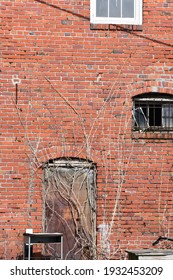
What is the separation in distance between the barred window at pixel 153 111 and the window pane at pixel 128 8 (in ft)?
5.08

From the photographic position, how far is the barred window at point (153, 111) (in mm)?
12953

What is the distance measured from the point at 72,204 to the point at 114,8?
376 cm

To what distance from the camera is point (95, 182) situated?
12.7m

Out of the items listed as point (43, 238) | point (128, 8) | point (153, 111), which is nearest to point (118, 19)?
point (128, 8)

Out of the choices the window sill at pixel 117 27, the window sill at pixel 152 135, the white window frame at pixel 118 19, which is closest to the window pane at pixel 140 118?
the window sill at pixel 152 135

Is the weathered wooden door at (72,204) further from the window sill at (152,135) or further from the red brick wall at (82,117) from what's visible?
the window sill at (152,135)

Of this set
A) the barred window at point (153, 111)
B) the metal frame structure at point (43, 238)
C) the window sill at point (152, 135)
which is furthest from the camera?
the barred window at point (153, 111)

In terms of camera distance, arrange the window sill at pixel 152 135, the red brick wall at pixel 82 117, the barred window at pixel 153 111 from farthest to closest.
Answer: the barred window at pixel 153 111
the window sill at pixel 152 135
the red brick wall at pixel 82 117

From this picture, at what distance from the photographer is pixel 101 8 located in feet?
42.7

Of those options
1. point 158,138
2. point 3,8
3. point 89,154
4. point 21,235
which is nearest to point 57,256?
point 21,235

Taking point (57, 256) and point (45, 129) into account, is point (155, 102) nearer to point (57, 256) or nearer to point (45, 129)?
point (45, 129)

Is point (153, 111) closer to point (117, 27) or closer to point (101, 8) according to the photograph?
point (117, 27)
